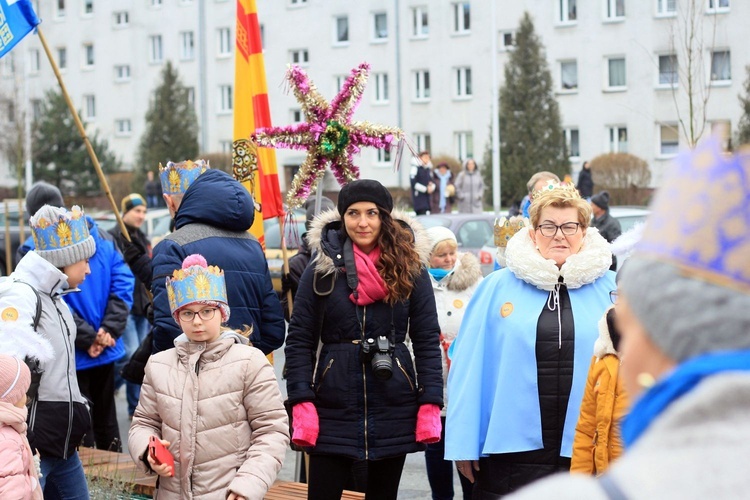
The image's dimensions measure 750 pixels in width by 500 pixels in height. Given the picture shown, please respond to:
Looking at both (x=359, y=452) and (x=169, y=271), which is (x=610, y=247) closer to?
(x=359, y=452)

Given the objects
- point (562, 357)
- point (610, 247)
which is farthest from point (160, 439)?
point (610, 247)

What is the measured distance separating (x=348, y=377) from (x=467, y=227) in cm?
1544

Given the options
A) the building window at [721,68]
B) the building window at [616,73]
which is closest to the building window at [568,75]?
the building window at [616,73]

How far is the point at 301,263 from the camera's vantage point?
24.1 ft

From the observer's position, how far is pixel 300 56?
56.2 metres

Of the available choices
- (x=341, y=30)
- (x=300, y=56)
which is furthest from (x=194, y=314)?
(x=300, y=56)

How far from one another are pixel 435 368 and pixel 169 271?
4.61 ft

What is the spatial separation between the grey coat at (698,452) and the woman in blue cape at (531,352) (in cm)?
356

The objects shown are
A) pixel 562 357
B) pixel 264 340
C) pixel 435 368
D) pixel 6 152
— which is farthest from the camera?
pixel 6 152

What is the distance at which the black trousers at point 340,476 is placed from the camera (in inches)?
202

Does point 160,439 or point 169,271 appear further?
point 169,271

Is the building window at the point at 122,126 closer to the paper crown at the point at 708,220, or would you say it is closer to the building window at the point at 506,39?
the building window at the point at 506,39

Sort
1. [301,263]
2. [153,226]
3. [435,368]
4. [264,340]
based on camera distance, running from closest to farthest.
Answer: [435,368] < [264,340] < [301,263] < [153,226]

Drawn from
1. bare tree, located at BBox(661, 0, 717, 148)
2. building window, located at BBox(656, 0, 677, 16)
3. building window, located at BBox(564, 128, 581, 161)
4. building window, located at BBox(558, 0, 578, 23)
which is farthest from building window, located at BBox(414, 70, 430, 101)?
bare tree, located at BBox(661, 0, 717, 148)
